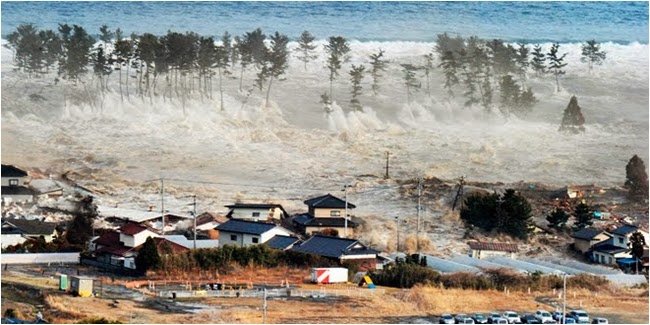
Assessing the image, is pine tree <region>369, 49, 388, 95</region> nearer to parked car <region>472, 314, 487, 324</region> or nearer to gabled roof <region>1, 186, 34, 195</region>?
gabled roof <region>1, 186, 34, 195</region>

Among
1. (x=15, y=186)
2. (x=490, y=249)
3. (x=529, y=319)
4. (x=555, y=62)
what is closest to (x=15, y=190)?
(x=15, y=186)

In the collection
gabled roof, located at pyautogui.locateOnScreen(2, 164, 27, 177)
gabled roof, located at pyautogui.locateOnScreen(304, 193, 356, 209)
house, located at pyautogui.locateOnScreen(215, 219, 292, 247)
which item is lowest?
house, located at pyautogui.locateOnScreen(215, 219, 292, 247)

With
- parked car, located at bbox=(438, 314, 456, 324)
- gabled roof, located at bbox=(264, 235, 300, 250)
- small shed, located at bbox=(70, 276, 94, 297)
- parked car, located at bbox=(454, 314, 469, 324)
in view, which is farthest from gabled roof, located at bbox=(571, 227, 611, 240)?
small shed, located at bbox=(70, 276, 94, 297)

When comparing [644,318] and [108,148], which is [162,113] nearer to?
[108,148]

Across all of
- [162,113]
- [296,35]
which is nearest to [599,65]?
[296,35]

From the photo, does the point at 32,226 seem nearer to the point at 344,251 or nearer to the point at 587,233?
the point at 344,251
